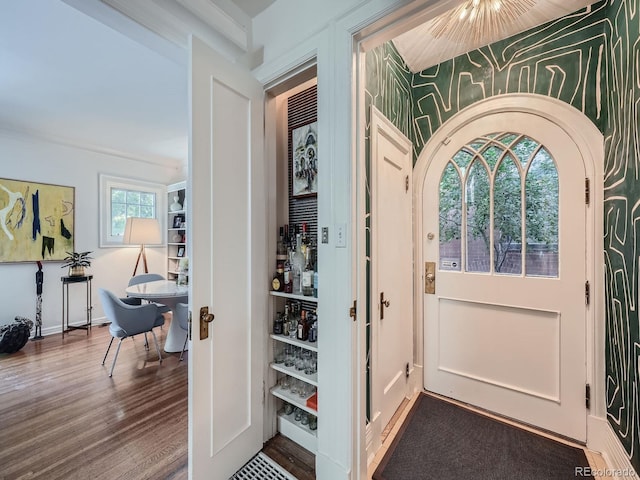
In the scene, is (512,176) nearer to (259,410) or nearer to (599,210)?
(599,210)

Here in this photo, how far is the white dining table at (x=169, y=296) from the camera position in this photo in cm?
252

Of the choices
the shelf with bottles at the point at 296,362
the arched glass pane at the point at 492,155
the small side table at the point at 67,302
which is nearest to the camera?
the shelf with bottles at the point at 296,362

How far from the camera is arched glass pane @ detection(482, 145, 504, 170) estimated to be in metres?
1.85

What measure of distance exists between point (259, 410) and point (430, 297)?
1.47m

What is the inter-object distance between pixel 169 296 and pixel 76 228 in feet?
8.08

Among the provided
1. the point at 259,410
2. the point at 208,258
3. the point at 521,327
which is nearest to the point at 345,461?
the point at 259,410

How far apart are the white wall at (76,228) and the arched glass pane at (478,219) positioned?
481 cm

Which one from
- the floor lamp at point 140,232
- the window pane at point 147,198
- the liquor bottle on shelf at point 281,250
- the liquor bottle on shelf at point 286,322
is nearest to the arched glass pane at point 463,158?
the liquor bottle on shelf at point 281,250

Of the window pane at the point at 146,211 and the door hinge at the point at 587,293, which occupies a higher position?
the window pane at the point at 146,211

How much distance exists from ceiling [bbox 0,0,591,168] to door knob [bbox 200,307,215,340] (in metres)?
1.28

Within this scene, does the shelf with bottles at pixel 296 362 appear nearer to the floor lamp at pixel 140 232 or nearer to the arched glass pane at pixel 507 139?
the arched glass pane at pixel 507 139

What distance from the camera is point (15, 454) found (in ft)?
4.98

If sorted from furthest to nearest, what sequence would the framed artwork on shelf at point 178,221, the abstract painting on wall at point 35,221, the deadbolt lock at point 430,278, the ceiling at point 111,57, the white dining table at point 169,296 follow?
the framed artwork on shelf at point 178,221 → the abstract painting on wall at point 35,221 → the white dining table at point 169,296 → the deadbolt lock at point 430,278 → the ceiling at point 111,57
